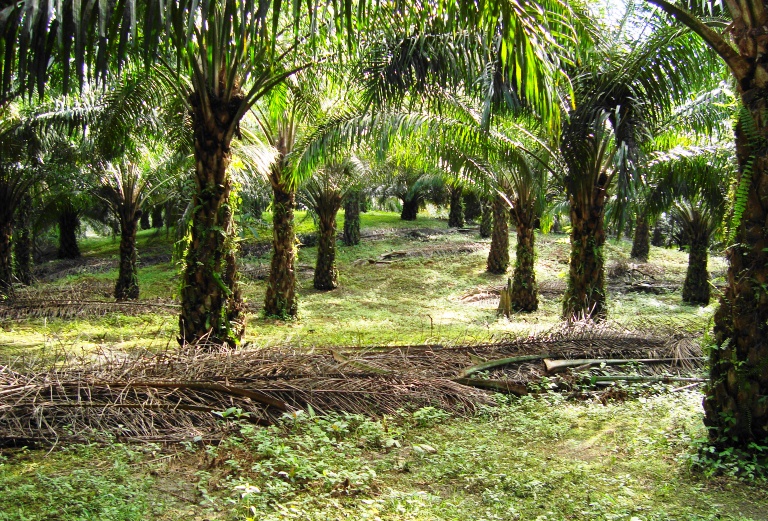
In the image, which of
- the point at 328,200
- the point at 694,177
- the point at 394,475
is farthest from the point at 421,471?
the point at 328,200

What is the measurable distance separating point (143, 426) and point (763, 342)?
4.18 metres

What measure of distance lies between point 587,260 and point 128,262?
1058 centimetres

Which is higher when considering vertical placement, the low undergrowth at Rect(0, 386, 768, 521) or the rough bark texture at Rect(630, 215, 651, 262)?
the rough bark texture at Rect(630, 215, 651, 262)

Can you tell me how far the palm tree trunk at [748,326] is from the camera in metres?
4.18

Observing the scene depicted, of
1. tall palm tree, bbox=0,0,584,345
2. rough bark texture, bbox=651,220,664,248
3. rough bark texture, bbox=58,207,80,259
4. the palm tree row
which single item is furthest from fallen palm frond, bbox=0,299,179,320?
rough bark texture, bbox=651,220,664,248

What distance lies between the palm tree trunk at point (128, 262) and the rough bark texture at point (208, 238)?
818cm

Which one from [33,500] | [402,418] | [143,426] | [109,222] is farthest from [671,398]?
[109,222]

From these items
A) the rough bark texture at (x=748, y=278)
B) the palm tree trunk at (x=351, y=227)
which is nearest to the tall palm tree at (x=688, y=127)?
the rough bark texture at (x=748, y=278)

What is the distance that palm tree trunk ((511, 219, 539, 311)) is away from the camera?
1459 centimetres

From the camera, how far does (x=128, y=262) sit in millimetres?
15086

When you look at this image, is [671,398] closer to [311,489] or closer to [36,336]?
[311,489]

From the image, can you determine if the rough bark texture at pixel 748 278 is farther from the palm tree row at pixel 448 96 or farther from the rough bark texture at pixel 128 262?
the rough bark texture at pixel 128 262

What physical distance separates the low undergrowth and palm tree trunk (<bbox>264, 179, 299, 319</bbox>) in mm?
8382

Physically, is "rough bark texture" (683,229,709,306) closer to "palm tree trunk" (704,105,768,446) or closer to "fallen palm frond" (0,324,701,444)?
"fallen palm frond" (0,324,701,444)
